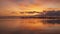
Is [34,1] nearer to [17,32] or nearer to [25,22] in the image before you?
[25,22]

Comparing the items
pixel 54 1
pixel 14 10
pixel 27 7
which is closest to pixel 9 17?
pixel 14 10

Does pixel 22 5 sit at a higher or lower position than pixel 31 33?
higher

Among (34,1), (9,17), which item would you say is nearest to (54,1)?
(34,1)

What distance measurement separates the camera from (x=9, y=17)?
124cm

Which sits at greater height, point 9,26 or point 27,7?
point 27,7

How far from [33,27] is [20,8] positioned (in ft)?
0.71

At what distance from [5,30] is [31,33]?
247mm

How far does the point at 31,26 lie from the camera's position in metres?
1.24

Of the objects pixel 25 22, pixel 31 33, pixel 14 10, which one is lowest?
pixel 31 33

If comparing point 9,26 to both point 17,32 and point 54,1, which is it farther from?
point 54,1

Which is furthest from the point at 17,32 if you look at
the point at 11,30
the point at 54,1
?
the point at 54,1

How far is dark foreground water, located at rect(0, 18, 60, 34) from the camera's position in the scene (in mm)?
1232

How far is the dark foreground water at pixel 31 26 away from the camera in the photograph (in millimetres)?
1232

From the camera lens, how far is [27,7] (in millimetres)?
1252
